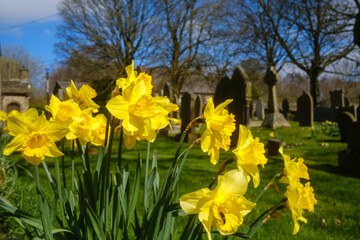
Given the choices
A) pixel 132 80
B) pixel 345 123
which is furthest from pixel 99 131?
pixel 345 123

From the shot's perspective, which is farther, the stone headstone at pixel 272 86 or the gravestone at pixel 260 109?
the gravestone at pixel 260 109

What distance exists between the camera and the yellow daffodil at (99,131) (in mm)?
1189

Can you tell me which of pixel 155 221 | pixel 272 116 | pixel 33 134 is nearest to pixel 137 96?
pixel 33 134

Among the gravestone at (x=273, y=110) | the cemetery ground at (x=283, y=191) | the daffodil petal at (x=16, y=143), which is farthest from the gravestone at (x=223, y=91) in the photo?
the daffodil petal at (x=16, y=143)

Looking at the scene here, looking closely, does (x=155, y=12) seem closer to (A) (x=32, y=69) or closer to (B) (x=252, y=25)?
(B) (x=252, y=25)

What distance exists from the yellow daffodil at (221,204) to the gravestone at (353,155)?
16.5ft

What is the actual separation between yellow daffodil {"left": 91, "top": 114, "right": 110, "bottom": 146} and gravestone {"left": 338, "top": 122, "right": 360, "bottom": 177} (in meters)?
5.12

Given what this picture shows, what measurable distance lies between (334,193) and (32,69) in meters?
45.5

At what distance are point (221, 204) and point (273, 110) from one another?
13.5 m

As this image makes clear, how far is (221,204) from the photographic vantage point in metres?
0.90

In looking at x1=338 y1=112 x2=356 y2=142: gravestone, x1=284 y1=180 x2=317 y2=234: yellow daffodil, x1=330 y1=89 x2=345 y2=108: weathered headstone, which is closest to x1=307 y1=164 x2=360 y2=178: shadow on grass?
x1=338 y1=112 x2=356 y2=142: gravestone

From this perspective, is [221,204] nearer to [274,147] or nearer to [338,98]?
[274,147]

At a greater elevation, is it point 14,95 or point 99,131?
point 14,95

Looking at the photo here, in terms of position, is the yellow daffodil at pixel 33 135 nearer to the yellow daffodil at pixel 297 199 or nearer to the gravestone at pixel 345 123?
the yellow daffodil at pixel 297 199
